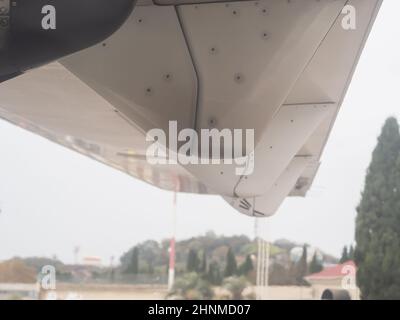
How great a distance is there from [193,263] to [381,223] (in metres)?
7.81

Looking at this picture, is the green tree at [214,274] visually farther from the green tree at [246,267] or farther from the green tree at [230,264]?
the green tree at [246,267]

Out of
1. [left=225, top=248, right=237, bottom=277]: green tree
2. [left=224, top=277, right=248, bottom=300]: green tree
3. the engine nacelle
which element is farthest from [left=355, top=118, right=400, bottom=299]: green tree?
the engine nacelle

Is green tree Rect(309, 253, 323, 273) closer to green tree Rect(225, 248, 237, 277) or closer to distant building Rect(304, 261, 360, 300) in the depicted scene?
distant building Rect(304, 261, 360, 300)

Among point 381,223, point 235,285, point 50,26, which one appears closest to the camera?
point 50,26

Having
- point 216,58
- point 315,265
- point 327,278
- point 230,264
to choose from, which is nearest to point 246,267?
point 230,264

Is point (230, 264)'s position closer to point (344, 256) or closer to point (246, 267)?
point (246, 267)

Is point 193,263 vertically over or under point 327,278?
over

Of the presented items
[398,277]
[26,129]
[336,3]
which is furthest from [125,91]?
[398,277]

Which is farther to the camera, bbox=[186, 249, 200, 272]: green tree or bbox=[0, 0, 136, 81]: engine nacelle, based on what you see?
bbox=[186, 249, 200, 272]: green tree

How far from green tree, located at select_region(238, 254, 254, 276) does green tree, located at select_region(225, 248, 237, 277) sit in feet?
0.88

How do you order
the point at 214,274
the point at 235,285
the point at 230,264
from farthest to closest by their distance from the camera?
the point at 230,264
the point at 214,274
the point at 235,285

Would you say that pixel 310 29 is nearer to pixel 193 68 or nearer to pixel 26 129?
pixel 193 68

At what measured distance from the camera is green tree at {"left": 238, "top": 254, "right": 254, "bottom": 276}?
75.4ft

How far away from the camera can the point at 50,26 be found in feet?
8.86
